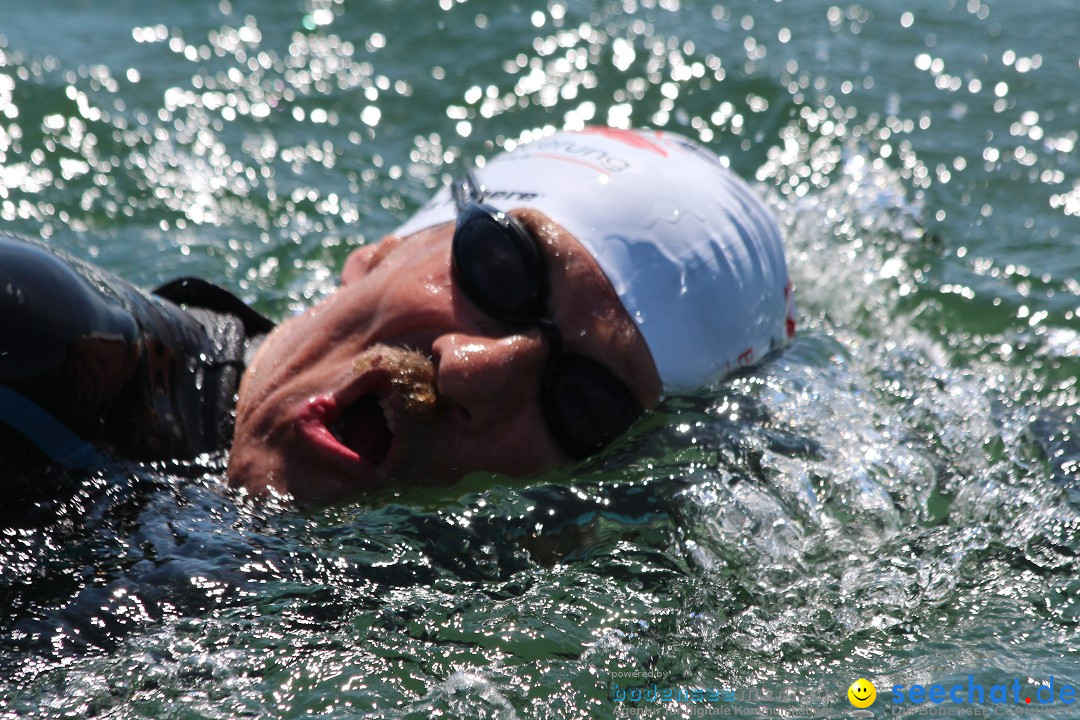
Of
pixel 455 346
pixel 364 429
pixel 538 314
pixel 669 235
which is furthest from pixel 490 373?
pixel 669 235

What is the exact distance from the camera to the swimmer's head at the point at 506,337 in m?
2.83

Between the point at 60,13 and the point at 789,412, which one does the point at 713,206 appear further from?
the point at 60,13

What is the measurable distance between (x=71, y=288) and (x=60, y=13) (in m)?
5.42

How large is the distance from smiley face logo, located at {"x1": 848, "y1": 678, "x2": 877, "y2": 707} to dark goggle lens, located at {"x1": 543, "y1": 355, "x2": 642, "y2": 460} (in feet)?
2.87

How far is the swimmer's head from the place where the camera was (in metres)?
2.83

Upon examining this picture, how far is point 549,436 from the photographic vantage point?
9.70ft

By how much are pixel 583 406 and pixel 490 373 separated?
26cm

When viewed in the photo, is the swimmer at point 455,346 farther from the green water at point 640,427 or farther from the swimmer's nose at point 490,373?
the green water at point 640,427

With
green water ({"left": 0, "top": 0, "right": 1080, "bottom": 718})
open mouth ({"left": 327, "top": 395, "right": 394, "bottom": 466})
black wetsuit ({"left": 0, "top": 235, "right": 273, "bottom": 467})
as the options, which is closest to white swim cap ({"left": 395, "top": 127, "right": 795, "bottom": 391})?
green water ({"left": 0, "top": 0, "right": 1080, "bottom": 718})

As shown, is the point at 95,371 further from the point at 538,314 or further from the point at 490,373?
the point at 538,314

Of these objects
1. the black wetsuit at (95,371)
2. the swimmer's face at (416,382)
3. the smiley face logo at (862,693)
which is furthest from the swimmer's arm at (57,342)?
the smiley face logo at (862,693)

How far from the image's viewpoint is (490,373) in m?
2.84

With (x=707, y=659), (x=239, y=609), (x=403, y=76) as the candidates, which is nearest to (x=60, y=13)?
(x=403, y=76)

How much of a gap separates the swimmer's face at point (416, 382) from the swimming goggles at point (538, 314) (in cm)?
2
